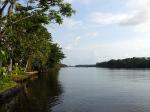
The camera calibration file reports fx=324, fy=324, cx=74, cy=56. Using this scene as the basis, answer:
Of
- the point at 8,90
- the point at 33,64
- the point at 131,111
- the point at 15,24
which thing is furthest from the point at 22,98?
the point at 33,64

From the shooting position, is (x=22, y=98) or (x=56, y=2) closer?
(x=56, y=2)

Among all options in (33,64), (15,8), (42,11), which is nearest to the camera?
(42,11)

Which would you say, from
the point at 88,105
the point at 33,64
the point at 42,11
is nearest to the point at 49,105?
the point at 88,105

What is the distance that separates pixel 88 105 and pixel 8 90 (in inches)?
530

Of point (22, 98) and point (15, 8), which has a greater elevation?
point (15, 8)

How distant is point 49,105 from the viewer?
39312mm

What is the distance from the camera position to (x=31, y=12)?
42.8m

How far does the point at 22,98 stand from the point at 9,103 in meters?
5.82

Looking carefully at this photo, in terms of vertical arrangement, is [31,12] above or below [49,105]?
above

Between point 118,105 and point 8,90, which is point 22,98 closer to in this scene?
point 8,90

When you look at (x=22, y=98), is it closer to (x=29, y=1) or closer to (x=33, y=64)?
(x=29, y=1)

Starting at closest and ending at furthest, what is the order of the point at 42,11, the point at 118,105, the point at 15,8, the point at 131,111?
the point at 131,111, the point at 118,105, the point at 42,11, the point at 15,8

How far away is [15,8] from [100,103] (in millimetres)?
17749

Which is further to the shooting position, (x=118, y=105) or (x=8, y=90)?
(x=8, y=90)
